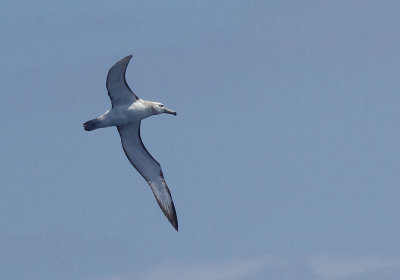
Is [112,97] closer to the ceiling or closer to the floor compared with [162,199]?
closer to the ceiling

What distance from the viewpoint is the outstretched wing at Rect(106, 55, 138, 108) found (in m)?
47.1

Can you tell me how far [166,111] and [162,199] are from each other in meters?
4.92

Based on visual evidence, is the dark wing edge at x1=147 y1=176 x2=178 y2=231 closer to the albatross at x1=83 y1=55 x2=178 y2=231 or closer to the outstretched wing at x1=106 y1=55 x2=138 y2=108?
the albatross at x1=83 y1=55 x2=178 y2=231

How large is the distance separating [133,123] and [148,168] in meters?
2.89

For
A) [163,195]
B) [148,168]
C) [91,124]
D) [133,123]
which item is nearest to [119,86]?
[91,124]

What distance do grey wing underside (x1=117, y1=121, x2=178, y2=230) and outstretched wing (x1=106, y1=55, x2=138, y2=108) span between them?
7.56 feet

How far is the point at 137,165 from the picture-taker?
52.8m

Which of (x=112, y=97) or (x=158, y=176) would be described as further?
(x=158, y=176)

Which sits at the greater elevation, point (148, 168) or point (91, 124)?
point (91, 124)

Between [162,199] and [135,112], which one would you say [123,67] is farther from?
[162,199]

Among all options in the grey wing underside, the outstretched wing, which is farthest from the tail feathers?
the grey wing underside

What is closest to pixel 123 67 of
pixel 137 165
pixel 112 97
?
pixel 112 97

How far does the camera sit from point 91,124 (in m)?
49.6

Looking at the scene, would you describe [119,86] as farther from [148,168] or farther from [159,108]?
[148,168]
